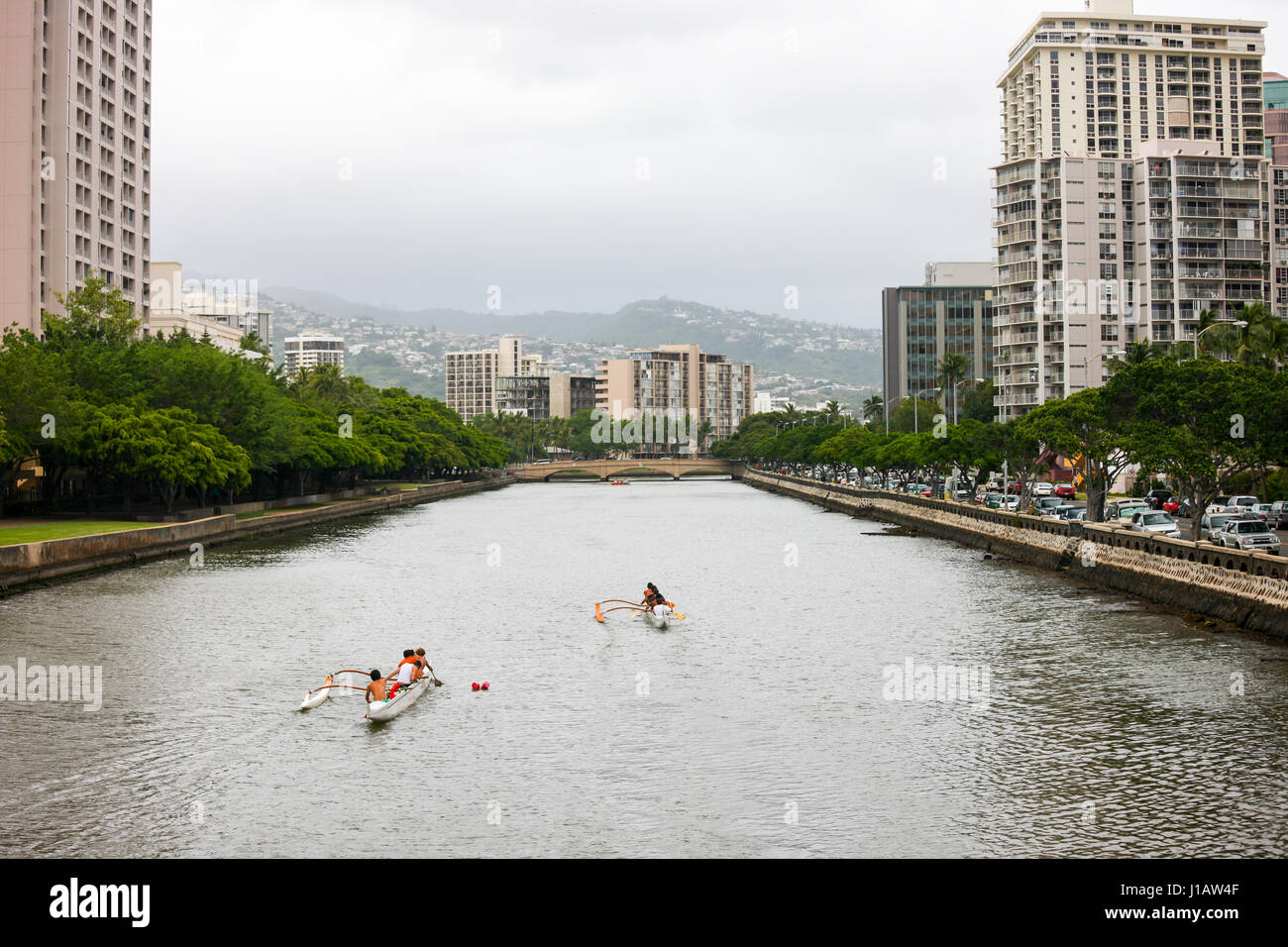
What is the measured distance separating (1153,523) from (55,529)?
2299 inches

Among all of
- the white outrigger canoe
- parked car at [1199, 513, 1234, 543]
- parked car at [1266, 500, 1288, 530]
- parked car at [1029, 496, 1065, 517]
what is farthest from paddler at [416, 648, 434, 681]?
parked car at [1029, 496, 1065, 517]

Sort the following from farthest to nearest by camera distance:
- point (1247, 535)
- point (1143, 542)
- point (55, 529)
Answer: point (55, 529) → point (1247, 535) → point (1143, 542)

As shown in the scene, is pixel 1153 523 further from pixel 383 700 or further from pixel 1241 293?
pixel 1241 293

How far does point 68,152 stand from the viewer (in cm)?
12375

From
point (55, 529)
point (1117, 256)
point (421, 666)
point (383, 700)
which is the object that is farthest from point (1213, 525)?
point (1117, 256)

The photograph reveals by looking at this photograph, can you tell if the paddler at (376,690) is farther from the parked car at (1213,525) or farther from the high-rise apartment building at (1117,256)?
the high-rise apartment building at (1117,256)

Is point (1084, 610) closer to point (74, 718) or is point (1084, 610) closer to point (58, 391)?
point (74, 718)

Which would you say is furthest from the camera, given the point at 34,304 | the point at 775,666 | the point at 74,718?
the point at 34,304

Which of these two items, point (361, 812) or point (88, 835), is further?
point (361, 812)

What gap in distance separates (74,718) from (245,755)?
668 cm

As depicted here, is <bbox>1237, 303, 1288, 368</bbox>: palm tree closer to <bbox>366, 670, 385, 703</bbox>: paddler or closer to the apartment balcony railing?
<bbox>366, 670, 385, 703</bbox>: paddler
